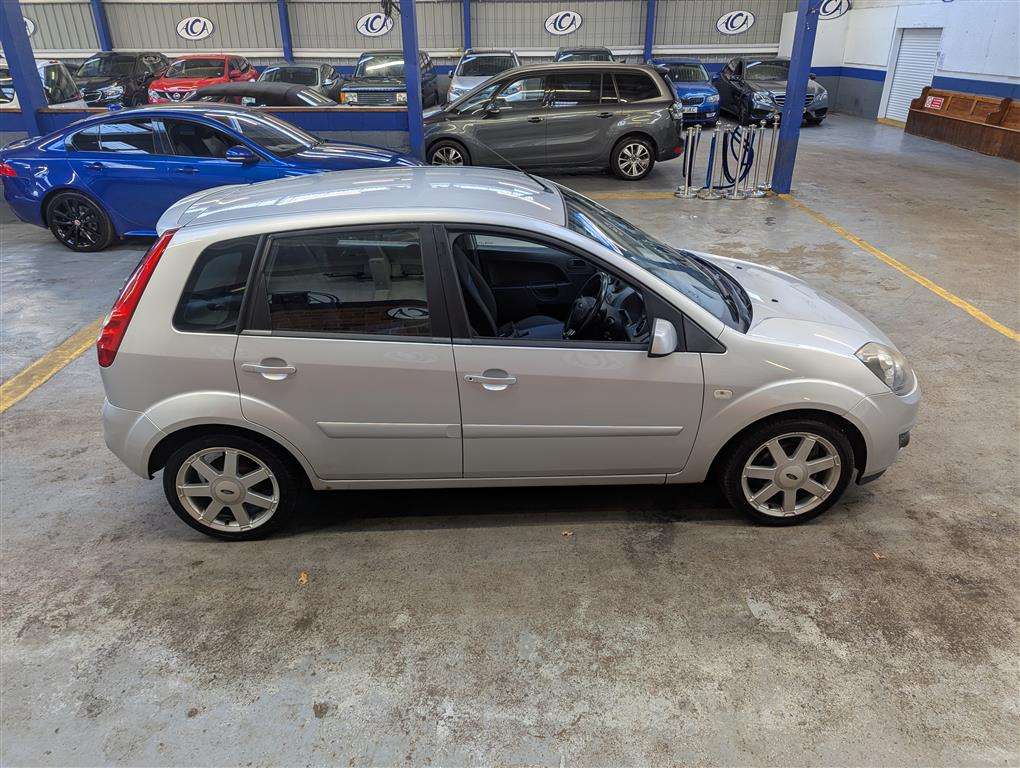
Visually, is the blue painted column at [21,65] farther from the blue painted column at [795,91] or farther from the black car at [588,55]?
the black car at [588,55]

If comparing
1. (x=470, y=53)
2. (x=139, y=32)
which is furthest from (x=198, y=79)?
(x=139, y=32)

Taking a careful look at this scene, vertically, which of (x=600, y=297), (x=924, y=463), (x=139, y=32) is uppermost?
(x=139, y=32)

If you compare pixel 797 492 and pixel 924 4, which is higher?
pixel 924 4

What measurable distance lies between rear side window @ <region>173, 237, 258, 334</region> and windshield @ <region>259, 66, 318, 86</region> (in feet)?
52.2

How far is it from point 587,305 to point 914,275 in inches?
198

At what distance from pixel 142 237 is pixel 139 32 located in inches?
806

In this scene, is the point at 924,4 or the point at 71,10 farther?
the point at 71,10

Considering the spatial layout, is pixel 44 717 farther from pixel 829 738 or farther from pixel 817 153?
pixel 817 153

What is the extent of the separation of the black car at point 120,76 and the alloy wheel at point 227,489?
17080mm

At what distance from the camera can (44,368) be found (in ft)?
17.1

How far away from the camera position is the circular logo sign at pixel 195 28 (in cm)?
2392

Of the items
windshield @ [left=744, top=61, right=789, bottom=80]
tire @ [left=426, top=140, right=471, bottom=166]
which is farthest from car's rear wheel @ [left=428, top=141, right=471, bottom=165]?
windshield @ [left=744, top=61, right=789, bottom=80]

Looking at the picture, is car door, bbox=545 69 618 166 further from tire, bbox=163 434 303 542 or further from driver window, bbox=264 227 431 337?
tire, bbox=163 434 303 542

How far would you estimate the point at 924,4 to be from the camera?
1656 centimetres
